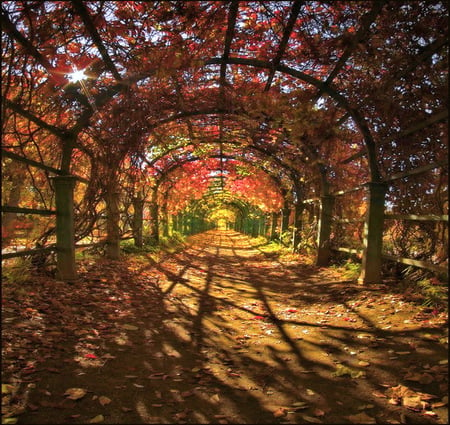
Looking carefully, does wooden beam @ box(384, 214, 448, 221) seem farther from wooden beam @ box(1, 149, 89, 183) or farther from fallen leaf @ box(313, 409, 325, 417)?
wooden beam @ box(1, 149, 89, 183)

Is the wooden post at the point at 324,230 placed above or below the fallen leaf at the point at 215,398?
above

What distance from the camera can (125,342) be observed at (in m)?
3.75

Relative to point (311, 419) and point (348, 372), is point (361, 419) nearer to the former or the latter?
point (311, 419)

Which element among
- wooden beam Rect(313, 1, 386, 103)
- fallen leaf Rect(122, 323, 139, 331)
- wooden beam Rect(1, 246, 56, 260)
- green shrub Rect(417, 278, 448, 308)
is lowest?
fallen leaf Rect(122, 323, 139, 331)

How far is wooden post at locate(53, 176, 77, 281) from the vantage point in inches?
212

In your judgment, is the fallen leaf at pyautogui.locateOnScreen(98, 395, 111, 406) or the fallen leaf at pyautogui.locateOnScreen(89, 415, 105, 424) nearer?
the fallen leaf at pyautogui.locateOnScreen(89, 415, 105, 424)

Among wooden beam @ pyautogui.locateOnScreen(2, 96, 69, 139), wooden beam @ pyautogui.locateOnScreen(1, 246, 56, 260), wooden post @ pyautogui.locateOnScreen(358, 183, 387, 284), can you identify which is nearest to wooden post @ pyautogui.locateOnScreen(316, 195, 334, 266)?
wooden post @ pyautogui.locateOnScreen(358, 183, 387, 284)

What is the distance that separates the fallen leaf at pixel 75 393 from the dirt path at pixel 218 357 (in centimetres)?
1

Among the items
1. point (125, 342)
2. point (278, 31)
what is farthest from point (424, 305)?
point (278, 31)

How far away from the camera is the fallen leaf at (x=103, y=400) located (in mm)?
2467

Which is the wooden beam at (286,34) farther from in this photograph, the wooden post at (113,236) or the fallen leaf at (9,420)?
the fallen leaf at (9,420)

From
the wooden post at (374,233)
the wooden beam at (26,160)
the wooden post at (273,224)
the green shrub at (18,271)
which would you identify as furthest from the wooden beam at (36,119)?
the wooden post at (273,224)

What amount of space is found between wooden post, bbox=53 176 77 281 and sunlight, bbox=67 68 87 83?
140cm

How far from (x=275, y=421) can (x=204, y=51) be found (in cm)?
453
